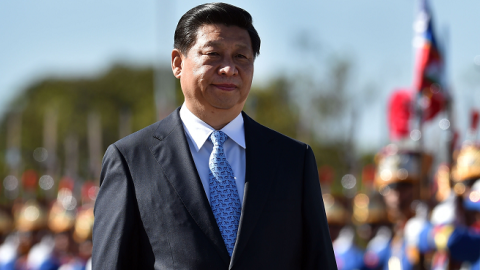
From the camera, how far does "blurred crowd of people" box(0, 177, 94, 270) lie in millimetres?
11258

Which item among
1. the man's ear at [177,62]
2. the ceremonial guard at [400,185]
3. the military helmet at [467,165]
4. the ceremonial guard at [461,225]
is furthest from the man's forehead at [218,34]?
the ceremonial guard at [400,185]

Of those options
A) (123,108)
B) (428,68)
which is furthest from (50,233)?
(123,108)

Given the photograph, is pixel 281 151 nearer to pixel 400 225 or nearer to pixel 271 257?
pixel 271 257

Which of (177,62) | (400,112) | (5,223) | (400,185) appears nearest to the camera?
(177,62)

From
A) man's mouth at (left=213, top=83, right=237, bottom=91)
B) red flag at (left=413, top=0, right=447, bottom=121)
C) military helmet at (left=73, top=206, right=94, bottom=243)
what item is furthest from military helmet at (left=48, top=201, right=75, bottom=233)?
man's mouth at (left=213, top=83, right=237, bottom=91)

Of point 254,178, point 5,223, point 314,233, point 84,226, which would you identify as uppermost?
point 254,178

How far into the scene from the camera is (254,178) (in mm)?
2908

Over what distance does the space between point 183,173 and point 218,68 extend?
0.43 metres

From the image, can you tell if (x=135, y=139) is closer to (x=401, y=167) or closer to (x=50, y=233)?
(x=401, y=167)

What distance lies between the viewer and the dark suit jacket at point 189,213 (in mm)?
2752

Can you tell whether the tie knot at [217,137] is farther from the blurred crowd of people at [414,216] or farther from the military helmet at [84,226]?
the military helmet at [84,226]

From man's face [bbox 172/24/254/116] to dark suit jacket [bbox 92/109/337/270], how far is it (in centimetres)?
17

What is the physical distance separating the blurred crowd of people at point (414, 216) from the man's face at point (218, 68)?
3.70 m

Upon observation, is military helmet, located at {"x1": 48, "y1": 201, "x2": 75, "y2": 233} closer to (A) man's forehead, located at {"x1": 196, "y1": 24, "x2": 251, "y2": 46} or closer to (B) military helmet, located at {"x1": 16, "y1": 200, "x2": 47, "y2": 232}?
(B) military helmet, located at {"x1": 16, "y1": 200, "x2": 47, "y2": 232}
